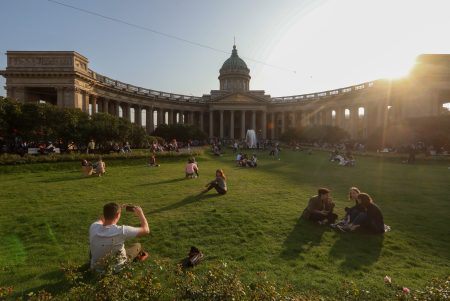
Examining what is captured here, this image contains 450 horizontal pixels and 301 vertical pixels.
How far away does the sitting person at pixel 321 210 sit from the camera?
947 centimetres

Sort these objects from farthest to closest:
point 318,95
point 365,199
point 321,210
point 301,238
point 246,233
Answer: point 318,95, point 321,210, point 365,199, point 246,233, point 301,238

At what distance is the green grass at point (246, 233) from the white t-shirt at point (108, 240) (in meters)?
0.89

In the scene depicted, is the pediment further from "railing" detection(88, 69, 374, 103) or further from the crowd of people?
the crowd of people

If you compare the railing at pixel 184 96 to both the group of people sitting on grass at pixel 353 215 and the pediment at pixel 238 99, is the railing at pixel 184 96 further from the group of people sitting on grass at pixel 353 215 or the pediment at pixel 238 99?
the group of people sitting on grass at pixel 353 215

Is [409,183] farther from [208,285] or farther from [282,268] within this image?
[208,285]

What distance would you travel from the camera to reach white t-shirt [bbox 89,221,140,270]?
224 inches

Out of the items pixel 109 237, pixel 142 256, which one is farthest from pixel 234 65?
pixel 109 237

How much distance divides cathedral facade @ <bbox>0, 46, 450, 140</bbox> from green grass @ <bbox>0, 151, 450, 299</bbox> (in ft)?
122

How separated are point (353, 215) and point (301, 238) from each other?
203cm

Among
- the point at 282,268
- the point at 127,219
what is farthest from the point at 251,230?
the point at 127,219

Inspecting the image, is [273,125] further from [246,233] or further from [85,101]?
[246,233]

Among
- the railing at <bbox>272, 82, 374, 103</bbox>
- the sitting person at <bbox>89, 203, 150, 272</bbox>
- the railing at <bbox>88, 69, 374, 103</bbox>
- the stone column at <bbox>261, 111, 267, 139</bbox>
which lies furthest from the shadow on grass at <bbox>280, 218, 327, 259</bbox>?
the stone column at <bbox>261, 111, 267, 139</bbox>

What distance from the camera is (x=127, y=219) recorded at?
9703 millimetres

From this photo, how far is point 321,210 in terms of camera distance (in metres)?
9.71
